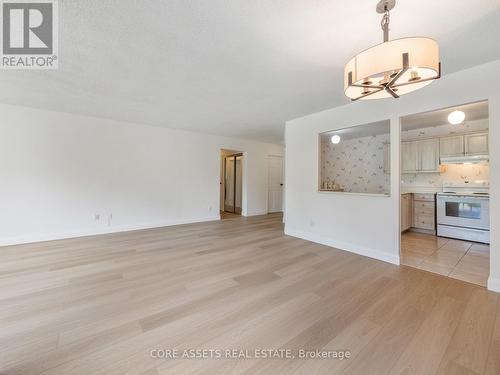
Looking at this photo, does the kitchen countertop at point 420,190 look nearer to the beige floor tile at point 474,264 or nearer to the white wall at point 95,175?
the beige floor tile at point 474,264

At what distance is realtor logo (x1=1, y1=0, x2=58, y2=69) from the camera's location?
63.3 inches

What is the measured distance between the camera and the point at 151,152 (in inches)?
196

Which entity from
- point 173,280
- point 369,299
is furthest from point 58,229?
point 369,299

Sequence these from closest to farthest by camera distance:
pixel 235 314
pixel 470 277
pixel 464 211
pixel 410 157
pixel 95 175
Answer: pixel 235 314 → pixel 470 277 → pixel 464 211 → pixel 95 175 → pixel 410 157

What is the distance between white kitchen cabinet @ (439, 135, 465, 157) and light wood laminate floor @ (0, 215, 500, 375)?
10.3 feet

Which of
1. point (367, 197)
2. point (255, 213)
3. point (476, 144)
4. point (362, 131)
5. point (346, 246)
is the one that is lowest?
point (346, 246)

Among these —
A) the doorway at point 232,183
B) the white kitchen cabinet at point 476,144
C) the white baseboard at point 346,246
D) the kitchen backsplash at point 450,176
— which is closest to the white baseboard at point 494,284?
the white baseboard at point 346,246

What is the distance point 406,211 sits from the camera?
4621mm

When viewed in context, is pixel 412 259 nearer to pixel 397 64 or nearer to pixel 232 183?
pixel 397 64

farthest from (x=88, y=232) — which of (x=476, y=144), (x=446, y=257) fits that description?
(x=476, y=144)

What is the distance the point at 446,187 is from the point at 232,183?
5862mm

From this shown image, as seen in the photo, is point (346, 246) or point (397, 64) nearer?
point (397, 64)

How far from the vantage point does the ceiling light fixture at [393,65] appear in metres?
1.26

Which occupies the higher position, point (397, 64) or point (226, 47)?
point (226, 47)
